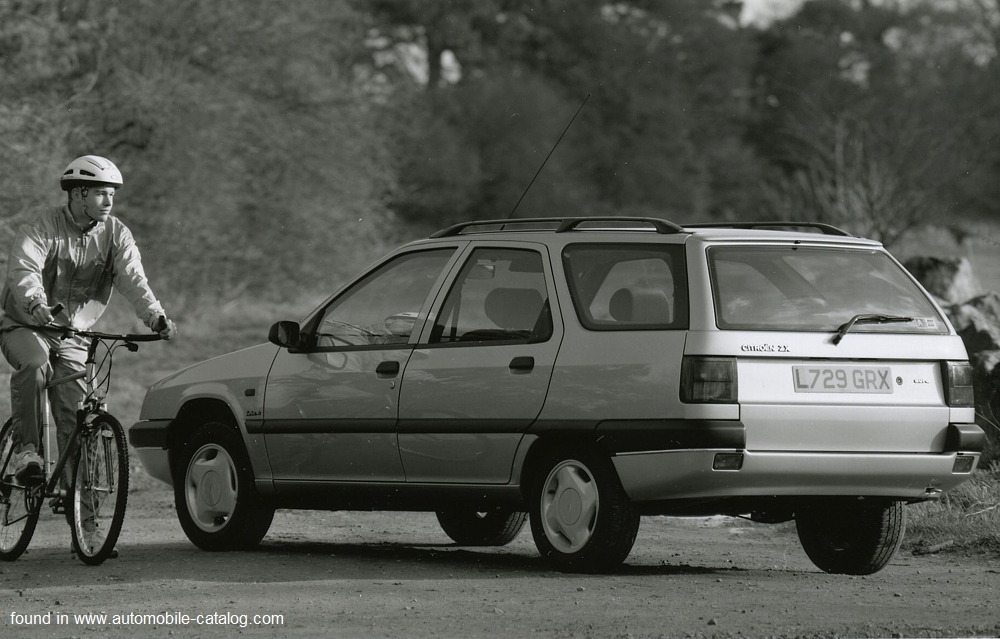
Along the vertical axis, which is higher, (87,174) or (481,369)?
(87,174)

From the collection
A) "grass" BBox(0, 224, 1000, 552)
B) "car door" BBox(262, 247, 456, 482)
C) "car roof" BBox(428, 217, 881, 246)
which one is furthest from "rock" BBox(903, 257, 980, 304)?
"car door" BBox(262, 247, 456, 482)

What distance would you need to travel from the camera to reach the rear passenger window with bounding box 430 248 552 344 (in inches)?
319

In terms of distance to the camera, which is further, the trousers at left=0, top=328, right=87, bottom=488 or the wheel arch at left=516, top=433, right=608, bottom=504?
the trousers at left=0, top=328, right=87, bottom=488

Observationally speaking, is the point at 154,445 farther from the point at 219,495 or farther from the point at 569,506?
the point at 569,506

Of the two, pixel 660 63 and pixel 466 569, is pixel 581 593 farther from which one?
pixel 660 63

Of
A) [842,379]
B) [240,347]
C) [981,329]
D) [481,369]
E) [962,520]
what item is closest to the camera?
[842,379]

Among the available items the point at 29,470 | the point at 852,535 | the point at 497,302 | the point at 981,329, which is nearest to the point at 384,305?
the point at 497,302

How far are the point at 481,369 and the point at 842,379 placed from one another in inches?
67.3

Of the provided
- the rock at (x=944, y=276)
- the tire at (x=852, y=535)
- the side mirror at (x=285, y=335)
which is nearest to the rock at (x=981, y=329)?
the rock at (x=944, y=276)

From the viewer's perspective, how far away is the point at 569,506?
7848 millimetres

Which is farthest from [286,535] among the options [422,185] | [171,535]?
[422,185]

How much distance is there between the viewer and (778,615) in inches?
266

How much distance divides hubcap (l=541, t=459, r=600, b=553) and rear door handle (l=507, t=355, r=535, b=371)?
47cm

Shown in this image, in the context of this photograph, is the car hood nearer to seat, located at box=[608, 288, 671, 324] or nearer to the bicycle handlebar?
the bicycle handlebar
